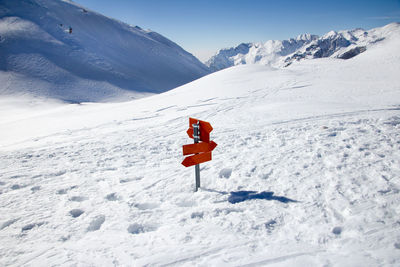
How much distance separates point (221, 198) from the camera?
4.10m

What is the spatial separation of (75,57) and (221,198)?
68.4 meters

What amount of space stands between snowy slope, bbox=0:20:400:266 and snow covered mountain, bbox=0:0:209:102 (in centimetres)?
4122

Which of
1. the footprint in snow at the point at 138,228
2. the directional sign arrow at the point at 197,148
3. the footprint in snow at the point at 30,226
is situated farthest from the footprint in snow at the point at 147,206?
the footprint in snow at the point at 30,226

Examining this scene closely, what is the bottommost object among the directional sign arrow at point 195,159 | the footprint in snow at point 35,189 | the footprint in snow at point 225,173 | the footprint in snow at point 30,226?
the footprint in snow at point 30,226

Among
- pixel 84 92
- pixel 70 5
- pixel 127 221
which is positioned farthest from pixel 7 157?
pixel 70 5

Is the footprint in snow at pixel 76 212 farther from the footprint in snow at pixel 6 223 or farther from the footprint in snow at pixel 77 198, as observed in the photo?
the footprint in snow at pixel 6 223

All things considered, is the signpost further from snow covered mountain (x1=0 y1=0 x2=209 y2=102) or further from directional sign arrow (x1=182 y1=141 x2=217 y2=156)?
snow covered mountain (x1=0 y1=0 x2=209 y2=102)

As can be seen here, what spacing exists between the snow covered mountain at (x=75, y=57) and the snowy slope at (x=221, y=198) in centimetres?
4122

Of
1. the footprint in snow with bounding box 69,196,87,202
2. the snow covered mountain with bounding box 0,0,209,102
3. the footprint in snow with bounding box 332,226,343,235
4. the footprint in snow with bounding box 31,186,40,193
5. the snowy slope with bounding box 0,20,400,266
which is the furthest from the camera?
the snow covered mountain with bounding box 0,0,209,102

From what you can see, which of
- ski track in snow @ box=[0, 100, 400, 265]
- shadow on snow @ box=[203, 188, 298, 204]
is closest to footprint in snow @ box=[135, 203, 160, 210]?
ski track in snow @ box=[0, 100, 400, 265]

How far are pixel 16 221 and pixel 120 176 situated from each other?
2.00 m

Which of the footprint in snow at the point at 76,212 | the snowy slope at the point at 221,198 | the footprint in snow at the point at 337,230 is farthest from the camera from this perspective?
the footprint in snow at the point at 76,212

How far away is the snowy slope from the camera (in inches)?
114

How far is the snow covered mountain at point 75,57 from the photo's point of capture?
151ft
